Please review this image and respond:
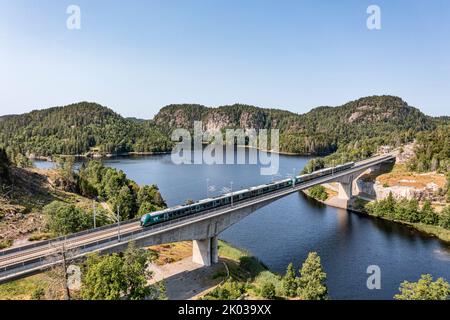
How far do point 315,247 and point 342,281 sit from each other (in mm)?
13189

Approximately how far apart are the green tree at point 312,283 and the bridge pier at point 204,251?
38.9ft

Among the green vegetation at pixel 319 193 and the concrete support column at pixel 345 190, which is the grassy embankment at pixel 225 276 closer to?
the concrete support column at pixel 345 190

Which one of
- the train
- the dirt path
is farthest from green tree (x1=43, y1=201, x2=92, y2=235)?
the dirt path

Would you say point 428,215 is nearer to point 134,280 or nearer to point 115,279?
point 134,280

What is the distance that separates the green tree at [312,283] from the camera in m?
34.8

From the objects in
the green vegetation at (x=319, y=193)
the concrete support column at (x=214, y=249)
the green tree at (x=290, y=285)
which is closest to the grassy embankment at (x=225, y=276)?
the green tree at (x=290, y=285)

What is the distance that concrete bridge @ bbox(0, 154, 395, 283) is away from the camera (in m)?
30.0

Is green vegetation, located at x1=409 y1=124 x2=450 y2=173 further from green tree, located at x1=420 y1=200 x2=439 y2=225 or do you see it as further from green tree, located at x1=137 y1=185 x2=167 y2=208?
green tree, located at x1=137 y1=185 x2=167 y2=208

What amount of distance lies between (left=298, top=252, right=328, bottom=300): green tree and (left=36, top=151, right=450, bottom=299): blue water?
19.1 feet

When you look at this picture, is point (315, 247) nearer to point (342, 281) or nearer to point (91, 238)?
point (342, 281)

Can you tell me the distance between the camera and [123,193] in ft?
217

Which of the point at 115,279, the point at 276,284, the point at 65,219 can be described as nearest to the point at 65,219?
the point at 65,219

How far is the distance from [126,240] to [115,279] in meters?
7.00

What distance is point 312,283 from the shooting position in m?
35.6
